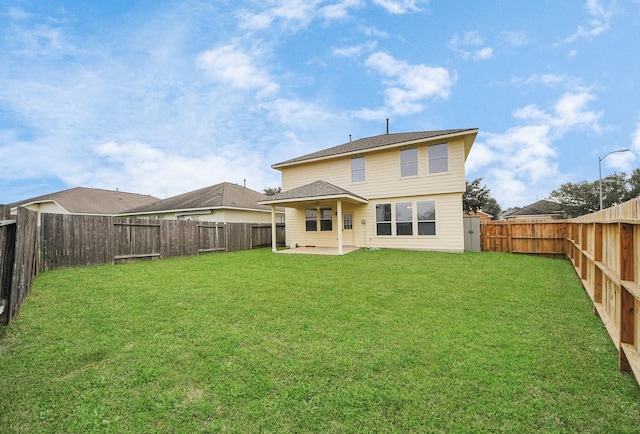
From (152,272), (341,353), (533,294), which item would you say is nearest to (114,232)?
(152,272)

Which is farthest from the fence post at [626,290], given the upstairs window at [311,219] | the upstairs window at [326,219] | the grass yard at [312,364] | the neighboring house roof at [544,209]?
the neighboring house roof at [544,209]

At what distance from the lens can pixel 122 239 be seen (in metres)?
9.44

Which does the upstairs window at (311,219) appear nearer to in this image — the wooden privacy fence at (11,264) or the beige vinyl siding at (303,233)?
the beige vinyl siding at (303,233)

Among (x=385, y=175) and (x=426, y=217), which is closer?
(x=426, y=217)

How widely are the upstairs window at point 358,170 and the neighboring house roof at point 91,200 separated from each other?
22.7 m

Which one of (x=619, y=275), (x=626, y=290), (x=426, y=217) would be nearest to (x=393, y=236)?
(x=426, y=217)

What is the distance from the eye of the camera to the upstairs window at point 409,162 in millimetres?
12219

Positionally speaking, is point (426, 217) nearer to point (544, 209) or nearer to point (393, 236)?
point (393, 236)

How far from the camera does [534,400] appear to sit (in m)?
2.09

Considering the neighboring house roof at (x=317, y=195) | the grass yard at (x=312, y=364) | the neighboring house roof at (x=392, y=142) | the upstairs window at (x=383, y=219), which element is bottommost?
the grass yard at (x=312, y=364)

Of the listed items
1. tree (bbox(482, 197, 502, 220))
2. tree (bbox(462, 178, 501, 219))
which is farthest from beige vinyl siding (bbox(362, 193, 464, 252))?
tree (bbox(482, 197, 502, 220))

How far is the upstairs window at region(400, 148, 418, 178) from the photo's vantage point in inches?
481

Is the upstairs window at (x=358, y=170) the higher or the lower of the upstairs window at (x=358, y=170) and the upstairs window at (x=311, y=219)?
the higher

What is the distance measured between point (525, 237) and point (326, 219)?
355 inches
